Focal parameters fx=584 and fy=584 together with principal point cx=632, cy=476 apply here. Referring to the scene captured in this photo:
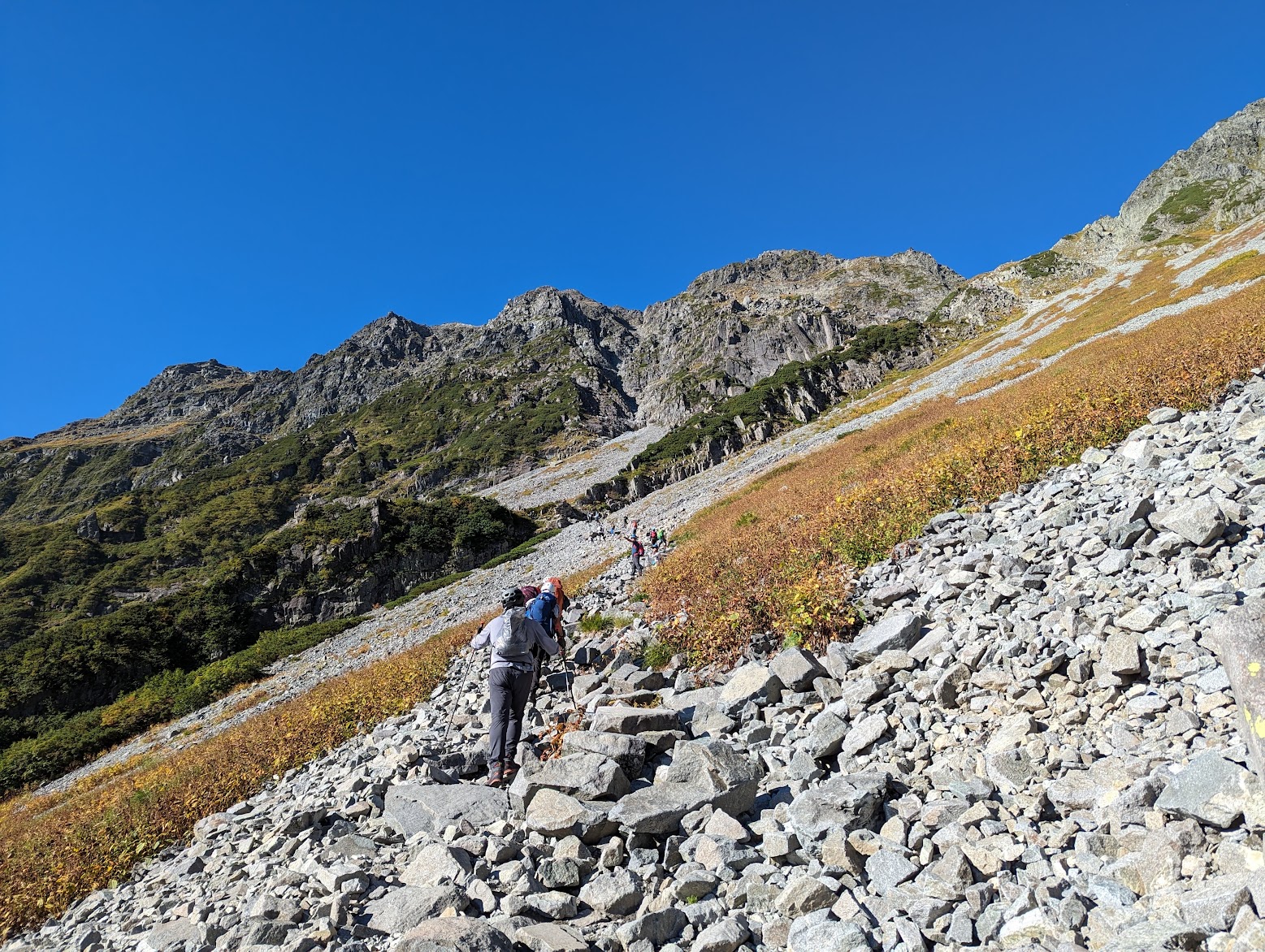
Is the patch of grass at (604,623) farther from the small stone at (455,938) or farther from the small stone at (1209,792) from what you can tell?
the small stone at (1209,792)

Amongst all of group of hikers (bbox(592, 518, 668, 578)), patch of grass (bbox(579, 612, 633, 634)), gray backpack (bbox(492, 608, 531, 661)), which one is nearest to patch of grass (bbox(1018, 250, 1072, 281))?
group of hikers (bbox(592, 518, 668, 578))

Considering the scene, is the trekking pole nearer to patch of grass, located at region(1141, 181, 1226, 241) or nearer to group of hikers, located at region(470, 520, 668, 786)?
group of hikers, located at region(470, 520, 668, 786)

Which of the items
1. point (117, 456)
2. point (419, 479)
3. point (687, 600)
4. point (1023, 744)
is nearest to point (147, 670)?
point (687, 600)

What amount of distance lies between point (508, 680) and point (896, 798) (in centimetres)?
548

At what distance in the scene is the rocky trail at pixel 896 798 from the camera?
4027 millimetres

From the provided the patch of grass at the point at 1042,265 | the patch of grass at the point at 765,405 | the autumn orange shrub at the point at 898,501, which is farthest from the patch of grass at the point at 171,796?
the patch of grass at the point at 1042,265

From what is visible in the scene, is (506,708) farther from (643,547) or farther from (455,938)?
(643,547)

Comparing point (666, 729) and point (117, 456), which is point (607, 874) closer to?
point (666, 729)

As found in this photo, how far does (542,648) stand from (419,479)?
131735mm

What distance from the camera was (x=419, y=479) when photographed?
13275 centimetres

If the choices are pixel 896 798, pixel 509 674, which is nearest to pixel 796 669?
pixel 896 798

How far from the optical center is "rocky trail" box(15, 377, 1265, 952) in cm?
403

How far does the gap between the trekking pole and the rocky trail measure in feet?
3.72

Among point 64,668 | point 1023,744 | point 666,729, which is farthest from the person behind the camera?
point 64,668
